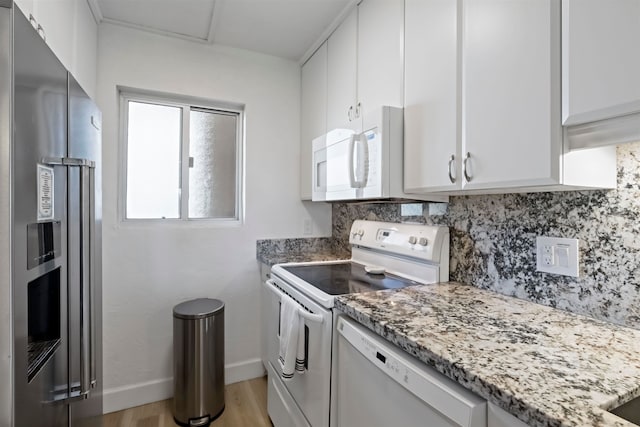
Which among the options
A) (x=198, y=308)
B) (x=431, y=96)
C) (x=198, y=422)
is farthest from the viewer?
(x=198, y=308)

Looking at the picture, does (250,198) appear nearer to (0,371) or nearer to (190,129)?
(190,129)

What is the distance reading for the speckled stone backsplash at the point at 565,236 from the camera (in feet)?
3.11

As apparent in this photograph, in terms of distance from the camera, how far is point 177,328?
6.26 ft

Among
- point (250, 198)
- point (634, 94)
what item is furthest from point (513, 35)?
point (250, 198)

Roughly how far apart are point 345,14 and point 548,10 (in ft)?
4.17

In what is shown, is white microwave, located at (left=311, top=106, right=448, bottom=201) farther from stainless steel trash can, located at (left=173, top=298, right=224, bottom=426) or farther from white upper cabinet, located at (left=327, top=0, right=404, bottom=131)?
stainless steel trash can, located at (left=173, top=298, right=224, bottom=426)

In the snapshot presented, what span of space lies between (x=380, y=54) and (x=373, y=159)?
0.54 m

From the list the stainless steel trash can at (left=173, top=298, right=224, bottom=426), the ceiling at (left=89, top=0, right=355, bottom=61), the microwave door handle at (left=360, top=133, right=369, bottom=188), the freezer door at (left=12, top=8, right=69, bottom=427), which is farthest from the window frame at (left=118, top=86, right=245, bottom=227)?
the freezer door at (left=12, top=8, right=69, bottom=427)

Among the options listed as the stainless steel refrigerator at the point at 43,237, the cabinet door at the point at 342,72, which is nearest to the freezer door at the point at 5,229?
the stainless steel refrigerator at the point at 43,237

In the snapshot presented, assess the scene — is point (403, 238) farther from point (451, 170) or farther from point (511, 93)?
point (511, 93)

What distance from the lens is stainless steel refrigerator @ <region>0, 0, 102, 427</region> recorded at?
0.62 meters

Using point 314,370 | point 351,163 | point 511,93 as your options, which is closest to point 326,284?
point 314,370

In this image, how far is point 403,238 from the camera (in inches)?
65.4

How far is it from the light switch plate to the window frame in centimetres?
185
